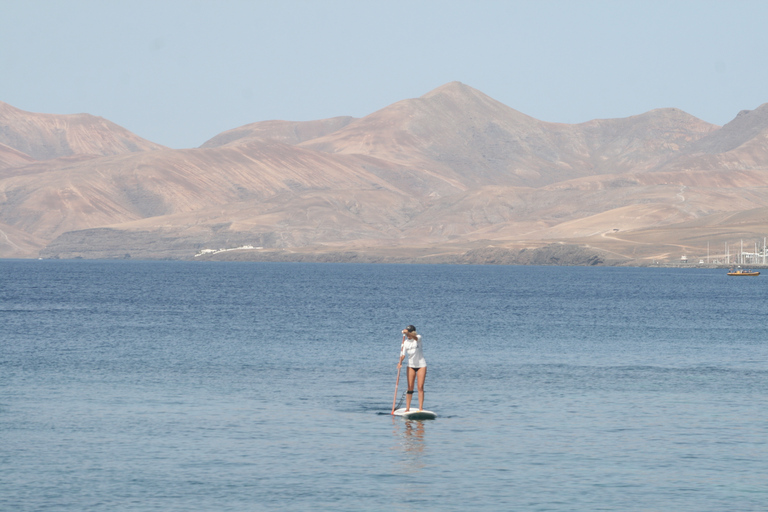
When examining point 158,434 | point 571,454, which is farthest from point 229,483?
point 571,454

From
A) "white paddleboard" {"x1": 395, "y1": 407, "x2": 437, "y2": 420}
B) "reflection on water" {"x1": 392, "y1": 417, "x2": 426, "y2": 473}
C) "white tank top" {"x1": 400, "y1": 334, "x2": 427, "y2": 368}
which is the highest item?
"white tank top" {"x1": 400, "y1": 334, "x2": 427, "y2": 368}

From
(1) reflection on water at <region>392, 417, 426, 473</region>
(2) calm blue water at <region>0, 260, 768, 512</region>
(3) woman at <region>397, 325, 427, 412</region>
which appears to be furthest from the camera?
(3) woman at <region>397, 325, 427, 412</region>

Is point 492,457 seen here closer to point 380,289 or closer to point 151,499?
point 151,499

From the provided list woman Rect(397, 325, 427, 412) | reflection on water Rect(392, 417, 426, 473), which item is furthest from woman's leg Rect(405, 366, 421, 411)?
reflection on water Rect(392, 417, 426, 473)

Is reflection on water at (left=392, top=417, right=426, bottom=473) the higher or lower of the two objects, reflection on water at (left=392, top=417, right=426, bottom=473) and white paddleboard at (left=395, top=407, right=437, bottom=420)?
the lower

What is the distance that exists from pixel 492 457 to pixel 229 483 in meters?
7.02

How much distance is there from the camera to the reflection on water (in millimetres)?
26188

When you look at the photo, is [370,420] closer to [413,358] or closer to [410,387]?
[410,387]

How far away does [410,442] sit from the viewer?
28.9 m

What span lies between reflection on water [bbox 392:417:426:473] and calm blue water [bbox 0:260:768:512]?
0.29ft

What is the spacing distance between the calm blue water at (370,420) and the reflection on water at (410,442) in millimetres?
89

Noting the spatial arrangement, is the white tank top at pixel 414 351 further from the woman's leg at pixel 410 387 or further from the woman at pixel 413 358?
the woman's leg at pixel 410 387

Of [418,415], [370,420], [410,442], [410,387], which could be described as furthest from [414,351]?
[410,442]

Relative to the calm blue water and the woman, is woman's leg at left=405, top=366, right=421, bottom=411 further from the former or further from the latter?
the calm blue water
